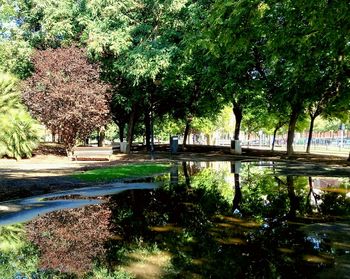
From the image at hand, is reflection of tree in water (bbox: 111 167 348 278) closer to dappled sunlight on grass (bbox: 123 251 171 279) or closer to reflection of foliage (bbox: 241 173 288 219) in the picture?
reflection of foliage (bbox: 241 173 288 219)

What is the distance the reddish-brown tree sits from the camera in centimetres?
2638

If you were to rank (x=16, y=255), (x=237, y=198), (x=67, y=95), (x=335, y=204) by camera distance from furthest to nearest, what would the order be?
(x=67, y=95), (x=237, y=198), (x=335, y=204), (x=16, y=255)

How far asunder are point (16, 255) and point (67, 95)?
69.9 ft

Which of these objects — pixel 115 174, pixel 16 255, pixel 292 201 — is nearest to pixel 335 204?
pixel 292 201

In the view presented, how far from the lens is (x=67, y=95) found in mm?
26172

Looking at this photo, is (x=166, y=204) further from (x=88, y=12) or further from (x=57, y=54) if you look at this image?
(x=88, y=12)

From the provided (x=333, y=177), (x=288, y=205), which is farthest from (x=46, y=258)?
(x=333, y=177)

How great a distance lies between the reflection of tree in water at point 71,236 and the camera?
5629mm

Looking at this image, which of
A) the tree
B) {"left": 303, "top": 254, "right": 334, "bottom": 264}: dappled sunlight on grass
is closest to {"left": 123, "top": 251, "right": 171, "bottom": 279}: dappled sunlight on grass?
{"left": 303, "top": 254, "right": 334, "bottom": 264}: dappled sunlight on grass

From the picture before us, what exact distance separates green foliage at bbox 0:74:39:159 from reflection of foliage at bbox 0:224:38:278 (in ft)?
58.5

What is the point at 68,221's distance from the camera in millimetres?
8281

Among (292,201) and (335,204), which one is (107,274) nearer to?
(292,201)

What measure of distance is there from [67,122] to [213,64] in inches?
451

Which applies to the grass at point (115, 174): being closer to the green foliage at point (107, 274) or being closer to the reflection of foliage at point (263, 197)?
the reflection of foliage at point (263, 197)
